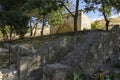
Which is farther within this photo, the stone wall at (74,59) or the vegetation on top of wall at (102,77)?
the stone wall at (74,59)

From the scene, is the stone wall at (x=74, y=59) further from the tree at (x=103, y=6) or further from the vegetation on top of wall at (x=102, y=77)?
the tree at (x=103, y=6)

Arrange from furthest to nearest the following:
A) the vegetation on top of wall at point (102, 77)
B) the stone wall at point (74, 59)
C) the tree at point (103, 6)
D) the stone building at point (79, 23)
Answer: the stone building at point (79, 23)
the tree at point (103, 6)
the stone wall at point (74, 59)
the vegetation on top of wall at point (102, 77)

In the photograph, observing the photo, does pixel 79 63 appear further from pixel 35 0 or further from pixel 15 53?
pixel 35 0

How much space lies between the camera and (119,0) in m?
17.7

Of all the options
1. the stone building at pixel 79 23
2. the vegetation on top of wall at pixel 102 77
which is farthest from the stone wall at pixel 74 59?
A: the stone building at pixel 79 23

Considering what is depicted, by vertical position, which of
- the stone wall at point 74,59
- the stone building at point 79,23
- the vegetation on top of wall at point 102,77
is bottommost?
the vegetation on top of wall at point 102,77

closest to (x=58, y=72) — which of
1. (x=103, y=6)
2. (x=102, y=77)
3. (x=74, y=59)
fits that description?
(x=74, y=59)

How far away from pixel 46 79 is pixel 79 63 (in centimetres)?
108

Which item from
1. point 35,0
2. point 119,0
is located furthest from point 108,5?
point 35,0

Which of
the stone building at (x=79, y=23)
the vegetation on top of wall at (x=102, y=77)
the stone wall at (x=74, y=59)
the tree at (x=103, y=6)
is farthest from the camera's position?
the stone building at (x=79, y=23)

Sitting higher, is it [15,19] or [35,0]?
[35,0]

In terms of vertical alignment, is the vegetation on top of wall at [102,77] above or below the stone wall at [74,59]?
below

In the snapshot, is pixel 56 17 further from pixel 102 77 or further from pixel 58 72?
pixel 102 77

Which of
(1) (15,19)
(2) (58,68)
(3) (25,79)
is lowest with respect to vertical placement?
(3) (25,79)
